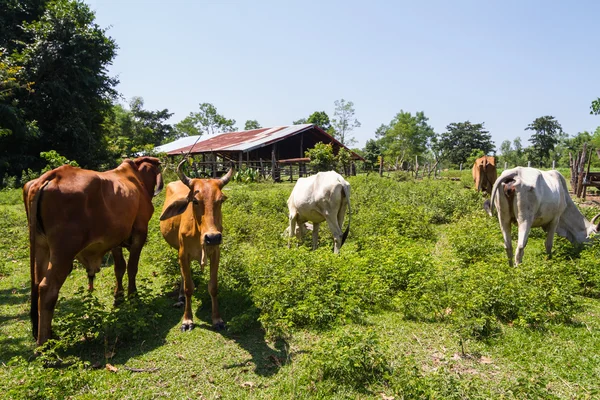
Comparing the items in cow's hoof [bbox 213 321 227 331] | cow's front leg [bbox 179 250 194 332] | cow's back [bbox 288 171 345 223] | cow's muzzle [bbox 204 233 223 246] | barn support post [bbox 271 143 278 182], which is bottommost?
cow's hoof [bbox 213 321 227 331]

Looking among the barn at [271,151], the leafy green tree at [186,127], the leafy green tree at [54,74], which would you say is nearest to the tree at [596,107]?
the barn at [271,151]

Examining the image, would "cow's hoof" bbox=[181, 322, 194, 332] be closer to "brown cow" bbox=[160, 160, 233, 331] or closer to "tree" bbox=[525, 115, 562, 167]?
"brown cow" bbox=[160, 160, 233, 331]

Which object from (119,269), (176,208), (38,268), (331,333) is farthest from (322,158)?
(38,268)

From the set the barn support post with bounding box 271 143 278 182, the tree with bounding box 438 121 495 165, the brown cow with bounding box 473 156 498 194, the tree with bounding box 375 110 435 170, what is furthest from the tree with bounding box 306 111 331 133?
the brown cow with bounding box 473 156 498 194

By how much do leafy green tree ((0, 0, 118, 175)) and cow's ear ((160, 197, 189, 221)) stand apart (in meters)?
19.2

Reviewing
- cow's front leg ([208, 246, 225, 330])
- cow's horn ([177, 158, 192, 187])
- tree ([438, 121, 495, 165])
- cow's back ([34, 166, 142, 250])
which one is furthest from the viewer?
tree ([438, 121, 495, 165])

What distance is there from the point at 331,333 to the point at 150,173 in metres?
4.12

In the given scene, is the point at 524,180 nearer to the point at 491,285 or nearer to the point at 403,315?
the point at 491,285

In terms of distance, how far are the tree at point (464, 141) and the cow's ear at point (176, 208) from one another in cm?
7166

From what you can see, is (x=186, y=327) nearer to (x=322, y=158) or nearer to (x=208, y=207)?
(x=208, y=207)

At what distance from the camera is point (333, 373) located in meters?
3.82

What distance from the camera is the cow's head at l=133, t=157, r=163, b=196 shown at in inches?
262

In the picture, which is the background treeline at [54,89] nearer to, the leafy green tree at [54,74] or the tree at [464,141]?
the leafy green tree at [54,74]

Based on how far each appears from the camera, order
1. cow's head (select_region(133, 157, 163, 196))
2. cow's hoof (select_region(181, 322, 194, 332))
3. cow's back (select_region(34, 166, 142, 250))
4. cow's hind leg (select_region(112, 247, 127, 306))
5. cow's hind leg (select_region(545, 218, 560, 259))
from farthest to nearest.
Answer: cow's hind leg (select_region(545, 218, 560, 259)), cow's head (select_region(133, 157, 163, 196)), cow's hind leg (select_region(112, 247, 127, 306)), cow's hoof (select_region(181, 322, 194, 332)), cow's back (select_region(34, 166, 142, 250))
